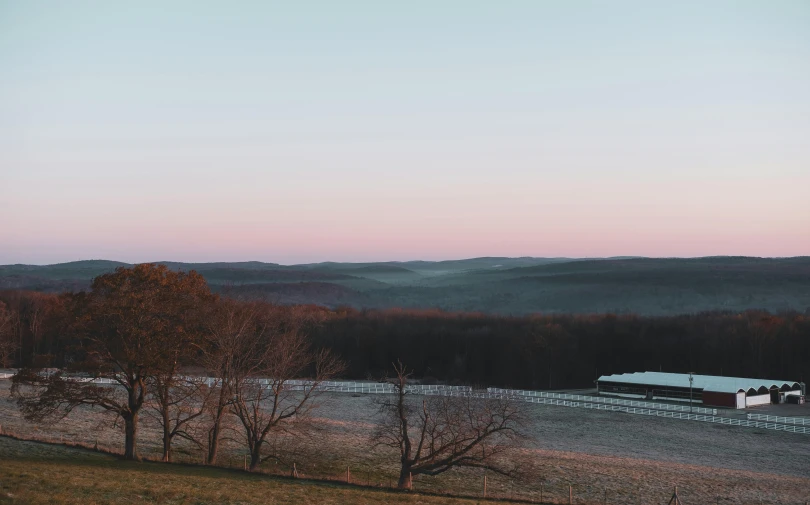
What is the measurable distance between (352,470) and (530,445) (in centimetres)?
1309

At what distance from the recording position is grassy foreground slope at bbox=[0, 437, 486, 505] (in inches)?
752

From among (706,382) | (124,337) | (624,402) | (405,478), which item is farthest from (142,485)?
(706,382)

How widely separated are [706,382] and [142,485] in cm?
5238

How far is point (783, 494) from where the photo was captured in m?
30.4

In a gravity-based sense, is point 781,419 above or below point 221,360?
below

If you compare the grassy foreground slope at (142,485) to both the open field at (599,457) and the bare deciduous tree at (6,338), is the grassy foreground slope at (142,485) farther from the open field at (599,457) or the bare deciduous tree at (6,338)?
the bare deciduous tree at (6,338)

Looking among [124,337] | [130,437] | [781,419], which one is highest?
[124,337]

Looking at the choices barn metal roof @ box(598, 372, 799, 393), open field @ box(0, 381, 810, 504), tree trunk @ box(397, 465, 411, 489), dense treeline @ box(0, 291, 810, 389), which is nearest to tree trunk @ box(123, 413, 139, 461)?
open field @ box(0, 381, 810, 504)

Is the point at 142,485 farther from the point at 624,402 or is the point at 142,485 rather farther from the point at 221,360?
the point at 624,402

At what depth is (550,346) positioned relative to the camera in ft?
284

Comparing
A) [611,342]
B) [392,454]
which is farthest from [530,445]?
[611,342]

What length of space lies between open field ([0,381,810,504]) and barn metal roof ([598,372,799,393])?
9.62 m

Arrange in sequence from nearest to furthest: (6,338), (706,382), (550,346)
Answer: (706,382) → (6,338) → (550,346)

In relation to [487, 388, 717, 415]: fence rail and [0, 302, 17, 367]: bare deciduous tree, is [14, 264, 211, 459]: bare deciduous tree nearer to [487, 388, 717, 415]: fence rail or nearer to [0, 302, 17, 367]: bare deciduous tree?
[487, 388, 717, 415]: fence rail
